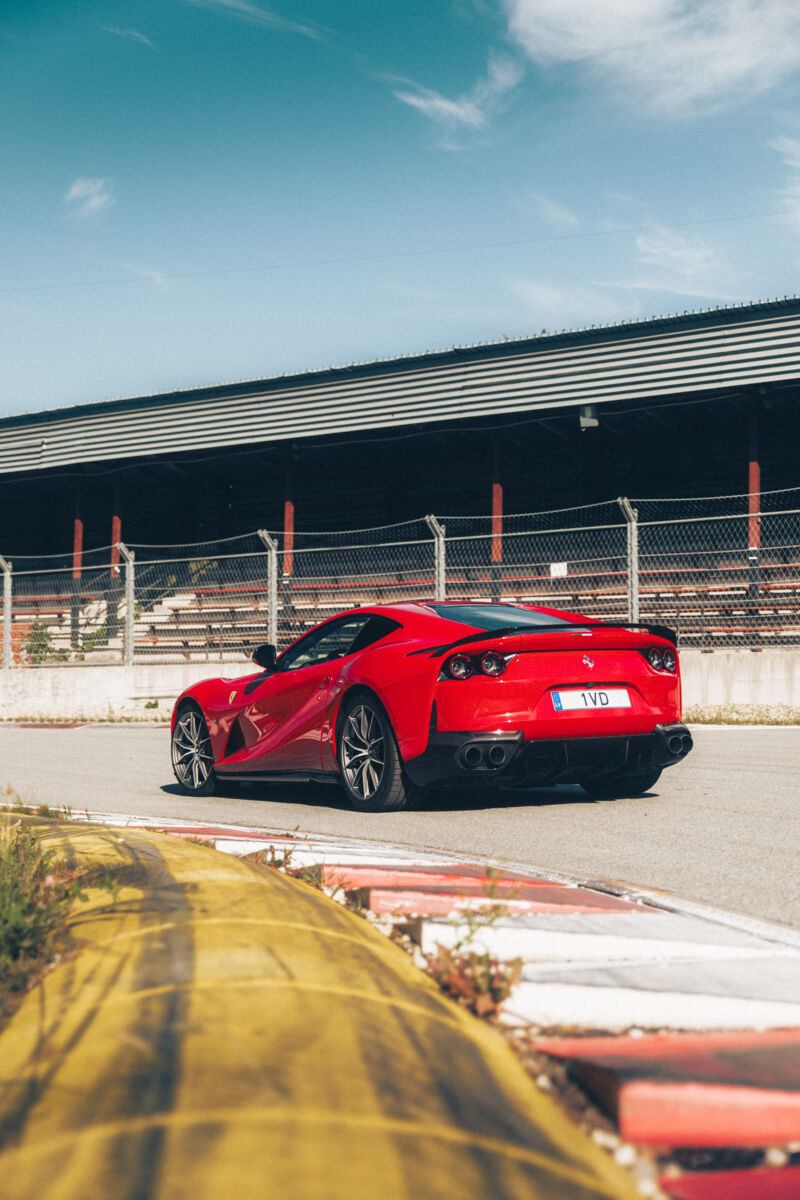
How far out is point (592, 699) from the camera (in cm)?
634

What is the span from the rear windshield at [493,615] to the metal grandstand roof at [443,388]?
1331 centimetres

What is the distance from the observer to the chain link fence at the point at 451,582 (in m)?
17.0

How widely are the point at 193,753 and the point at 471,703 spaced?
9.51 feet

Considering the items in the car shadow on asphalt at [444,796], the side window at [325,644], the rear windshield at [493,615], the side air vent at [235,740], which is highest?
the rear windshield at [493,615]

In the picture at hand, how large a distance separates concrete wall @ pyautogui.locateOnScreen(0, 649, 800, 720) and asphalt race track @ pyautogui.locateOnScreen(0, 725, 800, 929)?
12.5 feet

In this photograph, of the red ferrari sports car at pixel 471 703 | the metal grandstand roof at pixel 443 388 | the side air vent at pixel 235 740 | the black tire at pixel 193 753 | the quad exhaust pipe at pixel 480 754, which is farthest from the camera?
the metal grandstand roof at pixel 443 388

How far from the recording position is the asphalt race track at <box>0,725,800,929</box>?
4574 millimetres

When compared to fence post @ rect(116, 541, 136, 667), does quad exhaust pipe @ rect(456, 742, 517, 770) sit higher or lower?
lower

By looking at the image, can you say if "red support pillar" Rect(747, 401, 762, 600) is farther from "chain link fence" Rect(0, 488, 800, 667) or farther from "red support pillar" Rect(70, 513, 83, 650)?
"red support pillar" Rect(70, 513, 83, 650)

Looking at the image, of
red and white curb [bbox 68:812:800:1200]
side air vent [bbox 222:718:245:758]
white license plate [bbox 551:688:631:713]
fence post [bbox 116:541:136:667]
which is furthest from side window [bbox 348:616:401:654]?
fence post [bbox 116:541:136:667]

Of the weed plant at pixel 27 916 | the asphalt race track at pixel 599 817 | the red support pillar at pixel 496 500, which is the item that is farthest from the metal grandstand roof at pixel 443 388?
the weed plant at pixel 27 916

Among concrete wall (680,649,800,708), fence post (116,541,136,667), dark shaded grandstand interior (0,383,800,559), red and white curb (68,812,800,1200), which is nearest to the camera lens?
red and white curb (68,812,800,1200)

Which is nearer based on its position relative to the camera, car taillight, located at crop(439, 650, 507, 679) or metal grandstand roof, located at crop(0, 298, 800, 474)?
car taillight, located at crop(439, 650, 507, 679)

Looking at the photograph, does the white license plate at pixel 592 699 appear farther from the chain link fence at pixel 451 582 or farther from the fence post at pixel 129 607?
the fence post at pixel 129 607
